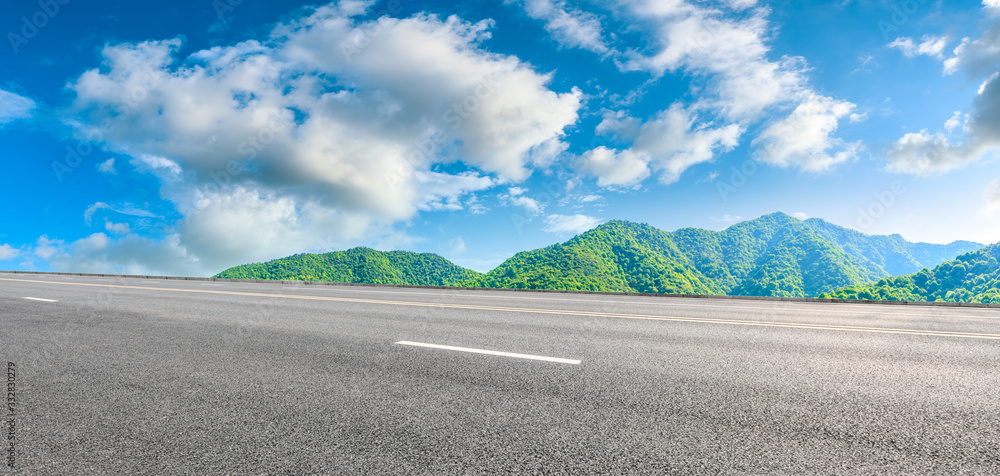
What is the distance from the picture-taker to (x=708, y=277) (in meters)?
105

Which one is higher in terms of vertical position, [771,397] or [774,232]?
[774,232]

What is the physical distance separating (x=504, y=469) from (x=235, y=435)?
1809 mm

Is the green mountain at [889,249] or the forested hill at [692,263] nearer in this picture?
the forested hill at [692,263]

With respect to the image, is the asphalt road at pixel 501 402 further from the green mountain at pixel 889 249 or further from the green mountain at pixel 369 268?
the green mountain at pixel 889 249

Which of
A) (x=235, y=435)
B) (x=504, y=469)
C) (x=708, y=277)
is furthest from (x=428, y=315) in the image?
(x=708, y=277)

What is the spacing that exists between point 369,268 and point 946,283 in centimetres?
7771

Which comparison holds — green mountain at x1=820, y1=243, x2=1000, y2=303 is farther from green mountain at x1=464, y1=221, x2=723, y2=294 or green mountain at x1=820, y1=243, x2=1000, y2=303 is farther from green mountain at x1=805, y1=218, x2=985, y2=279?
green mountain at x1=805, y1=218, x2=985, y2=279

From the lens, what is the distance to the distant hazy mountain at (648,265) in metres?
70.6

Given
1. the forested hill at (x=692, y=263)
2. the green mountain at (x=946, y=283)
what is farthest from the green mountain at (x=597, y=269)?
the green mountain at (x=946, y=283)

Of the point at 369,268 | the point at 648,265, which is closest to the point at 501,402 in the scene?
the point at 369,268

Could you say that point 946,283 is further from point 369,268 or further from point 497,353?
point 369,268

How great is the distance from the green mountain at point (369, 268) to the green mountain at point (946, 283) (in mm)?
53109

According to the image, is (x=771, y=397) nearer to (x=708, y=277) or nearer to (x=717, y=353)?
(x=717, y=353)

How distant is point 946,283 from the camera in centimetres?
5066
